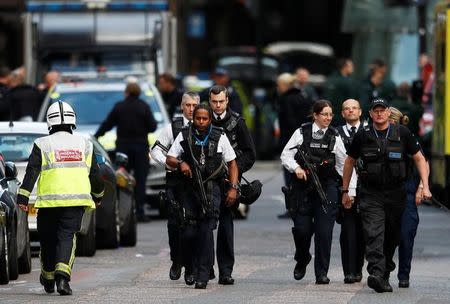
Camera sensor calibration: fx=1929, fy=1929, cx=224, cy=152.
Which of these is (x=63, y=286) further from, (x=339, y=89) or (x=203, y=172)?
(x=339, y=89)

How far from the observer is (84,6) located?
32.7 meters

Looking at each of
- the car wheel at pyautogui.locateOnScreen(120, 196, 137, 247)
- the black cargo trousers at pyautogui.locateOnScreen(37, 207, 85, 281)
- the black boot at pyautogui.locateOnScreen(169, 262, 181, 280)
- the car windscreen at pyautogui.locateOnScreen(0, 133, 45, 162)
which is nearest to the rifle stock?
the black boot at pyautogui.locateOnScreen(169, 262, 181, 280)

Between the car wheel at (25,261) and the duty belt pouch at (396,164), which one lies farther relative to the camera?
the car wheel at (25,261)

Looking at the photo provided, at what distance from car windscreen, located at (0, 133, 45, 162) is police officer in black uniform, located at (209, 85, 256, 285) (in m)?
3.58

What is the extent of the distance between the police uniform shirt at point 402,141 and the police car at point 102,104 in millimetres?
9526

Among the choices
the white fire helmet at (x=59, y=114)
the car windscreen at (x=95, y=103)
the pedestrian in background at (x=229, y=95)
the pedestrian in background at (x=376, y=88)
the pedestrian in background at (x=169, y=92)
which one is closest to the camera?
the white fire helmet at (x=59, y=114)

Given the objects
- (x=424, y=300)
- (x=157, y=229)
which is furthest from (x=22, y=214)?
(x=157, y=229)

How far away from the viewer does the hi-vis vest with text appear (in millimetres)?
15906

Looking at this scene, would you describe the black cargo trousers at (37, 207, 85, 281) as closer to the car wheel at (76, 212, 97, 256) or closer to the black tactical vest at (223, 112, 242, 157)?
the black tactical vest at (223, 112, 242, 157)

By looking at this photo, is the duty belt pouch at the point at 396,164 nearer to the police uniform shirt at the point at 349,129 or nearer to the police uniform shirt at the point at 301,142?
the police uniform shirt at the point at 301,142

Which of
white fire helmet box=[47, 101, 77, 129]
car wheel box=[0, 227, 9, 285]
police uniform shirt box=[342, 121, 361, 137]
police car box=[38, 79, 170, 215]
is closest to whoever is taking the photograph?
white fire helmet box=[47, 101, 77, 129]

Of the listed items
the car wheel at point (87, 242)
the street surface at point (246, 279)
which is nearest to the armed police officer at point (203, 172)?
the street surface at point (246, 279)

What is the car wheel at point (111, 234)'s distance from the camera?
2089 cm

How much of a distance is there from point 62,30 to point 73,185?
16470mm
